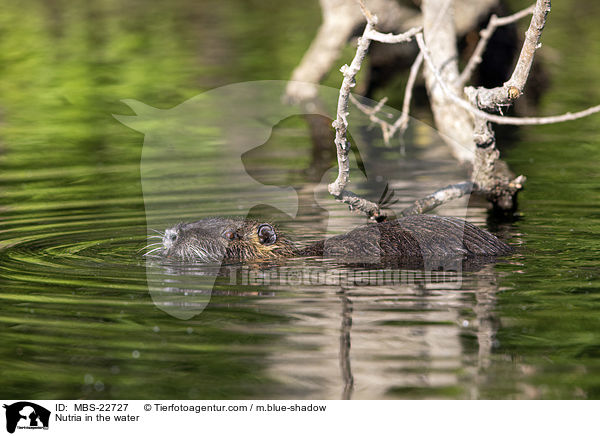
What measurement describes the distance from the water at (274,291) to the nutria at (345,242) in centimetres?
25

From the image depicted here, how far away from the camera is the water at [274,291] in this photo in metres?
4.76

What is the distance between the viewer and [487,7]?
13.3m

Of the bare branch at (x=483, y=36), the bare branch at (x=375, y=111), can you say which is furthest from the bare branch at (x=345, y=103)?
the bare branch at (x=483, y=36)

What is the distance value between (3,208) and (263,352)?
4.73m

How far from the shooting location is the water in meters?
4.76

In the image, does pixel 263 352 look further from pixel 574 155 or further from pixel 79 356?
pixel 574 155

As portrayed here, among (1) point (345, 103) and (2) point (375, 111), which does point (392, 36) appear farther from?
(2) point (375, 111)

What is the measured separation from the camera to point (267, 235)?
23.3ft

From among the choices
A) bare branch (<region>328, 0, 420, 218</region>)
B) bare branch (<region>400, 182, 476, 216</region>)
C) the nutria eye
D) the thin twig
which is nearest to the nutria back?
bare branch (<region>328, 0, 420, 218</region>)

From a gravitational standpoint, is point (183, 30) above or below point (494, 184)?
above
